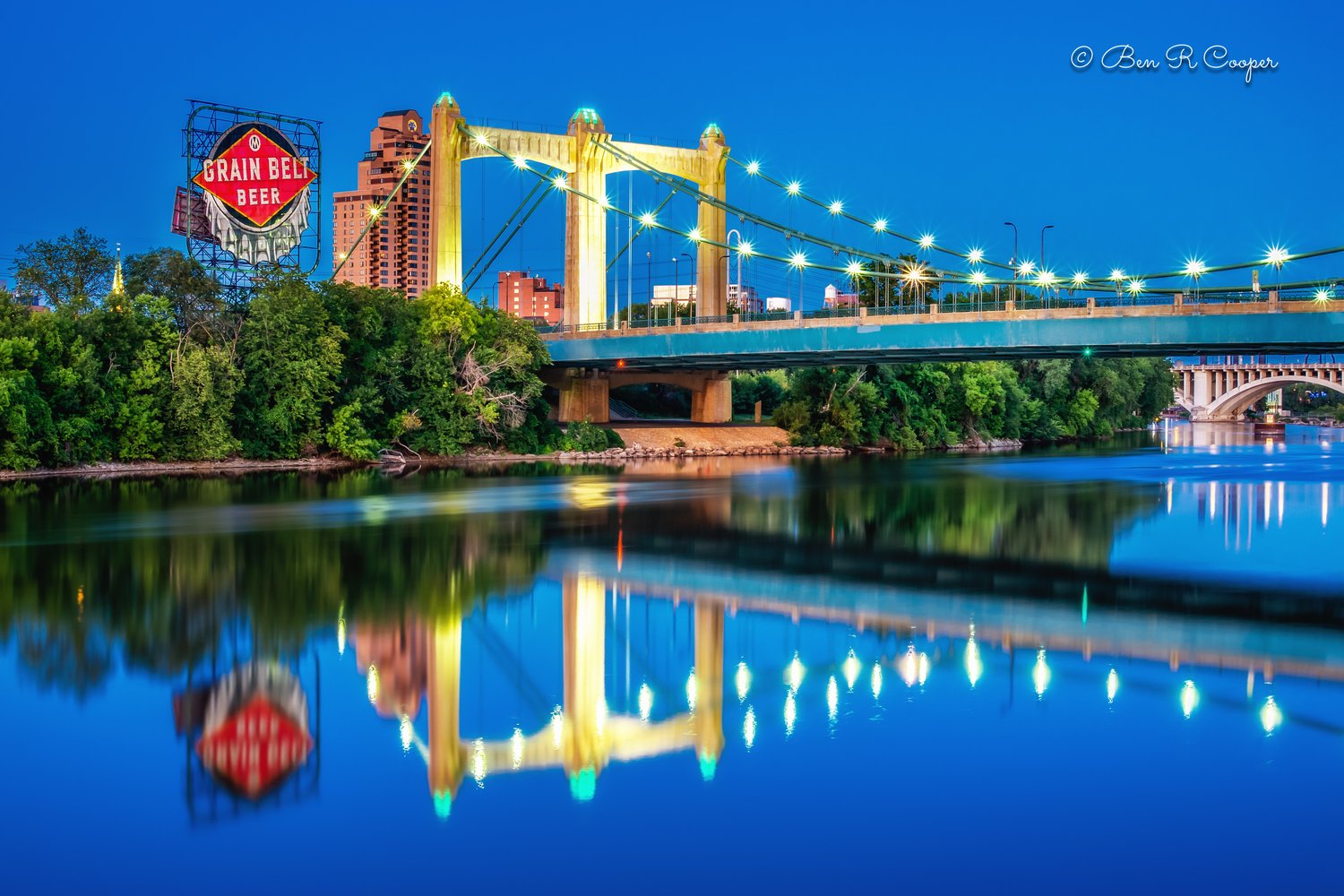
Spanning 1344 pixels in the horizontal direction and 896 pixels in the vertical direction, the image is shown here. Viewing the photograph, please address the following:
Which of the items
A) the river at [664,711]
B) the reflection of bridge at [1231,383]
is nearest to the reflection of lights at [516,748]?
the river at [664,711]

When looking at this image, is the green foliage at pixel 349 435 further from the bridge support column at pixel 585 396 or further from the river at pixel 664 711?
the river at pixel 664 711

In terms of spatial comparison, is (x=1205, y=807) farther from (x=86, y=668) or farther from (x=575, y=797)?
(x=86, y=668)

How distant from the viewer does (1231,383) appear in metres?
152

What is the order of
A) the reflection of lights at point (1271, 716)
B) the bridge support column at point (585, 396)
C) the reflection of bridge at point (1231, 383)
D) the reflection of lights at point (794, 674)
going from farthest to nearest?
the reflection of bridge at point (1231, 383) < the bridge support column at point (585, 396) < the reflection of lights at point (794, 674) < the reflection of lights at point (1271, 716)

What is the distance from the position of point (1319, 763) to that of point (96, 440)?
4408 centimetres

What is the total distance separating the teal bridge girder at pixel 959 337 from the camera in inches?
1642

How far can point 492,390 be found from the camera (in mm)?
59531

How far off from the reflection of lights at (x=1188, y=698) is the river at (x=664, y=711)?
0.14 feet

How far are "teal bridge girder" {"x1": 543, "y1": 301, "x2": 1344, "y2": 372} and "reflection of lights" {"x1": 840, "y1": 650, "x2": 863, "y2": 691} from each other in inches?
1177

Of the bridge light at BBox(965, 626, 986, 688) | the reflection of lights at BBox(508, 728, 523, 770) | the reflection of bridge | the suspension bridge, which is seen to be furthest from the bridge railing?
the reflection of bridge

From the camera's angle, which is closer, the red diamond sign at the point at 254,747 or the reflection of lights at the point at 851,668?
the red diamond sign at the point at 254,747

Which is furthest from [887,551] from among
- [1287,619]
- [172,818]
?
[172,818]

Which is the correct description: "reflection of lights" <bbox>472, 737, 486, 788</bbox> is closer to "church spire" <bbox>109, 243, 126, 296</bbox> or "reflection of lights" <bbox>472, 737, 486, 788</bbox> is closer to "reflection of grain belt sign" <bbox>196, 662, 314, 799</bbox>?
"reflection of grain belt sign" <bbox>196, 662, 314, 799</bbox>

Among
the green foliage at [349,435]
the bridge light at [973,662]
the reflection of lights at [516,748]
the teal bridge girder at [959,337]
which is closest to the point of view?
the reflection of lights at [516,748]
